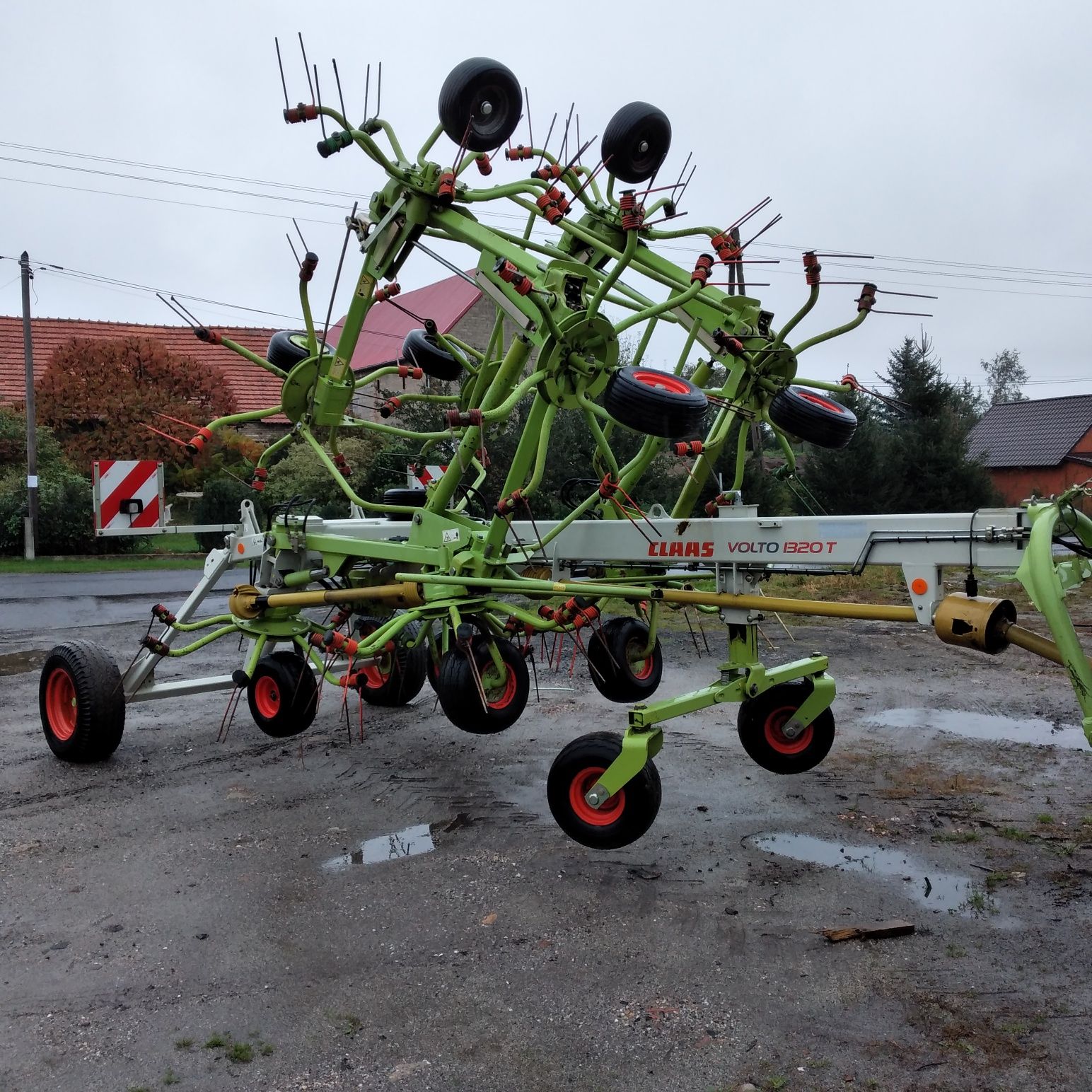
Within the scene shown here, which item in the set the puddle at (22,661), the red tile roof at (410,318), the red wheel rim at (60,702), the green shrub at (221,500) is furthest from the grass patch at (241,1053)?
the red tile roof at (410,318)

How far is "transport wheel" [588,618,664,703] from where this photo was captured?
651cm

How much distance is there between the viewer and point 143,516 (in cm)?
716

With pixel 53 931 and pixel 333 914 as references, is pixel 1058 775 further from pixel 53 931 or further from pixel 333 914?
pixel 53 931

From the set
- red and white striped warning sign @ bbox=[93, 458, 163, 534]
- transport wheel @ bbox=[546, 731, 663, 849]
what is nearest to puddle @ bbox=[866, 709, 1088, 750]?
transport wheel @ bbox=[546, 731, 663, 849]

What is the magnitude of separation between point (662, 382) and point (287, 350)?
347 centimetres

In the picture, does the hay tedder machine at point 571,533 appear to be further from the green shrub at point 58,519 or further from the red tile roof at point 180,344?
the red tile roof at point 180,344

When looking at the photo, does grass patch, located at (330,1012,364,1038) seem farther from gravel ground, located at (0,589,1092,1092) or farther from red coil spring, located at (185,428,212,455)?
red coil spring, located at (185,428,212,455)

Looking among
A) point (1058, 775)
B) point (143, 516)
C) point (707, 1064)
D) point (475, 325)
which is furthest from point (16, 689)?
point (475, 325)

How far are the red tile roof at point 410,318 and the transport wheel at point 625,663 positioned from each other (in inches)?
1002

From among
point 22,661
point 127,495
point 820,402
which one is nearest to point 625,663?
point 820,402

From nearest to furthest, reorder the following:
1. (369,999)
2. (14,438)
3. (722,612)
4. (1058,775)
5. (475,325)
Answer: (369,999) → (722,612) → (1058,775) → (14,438) → (475,325)

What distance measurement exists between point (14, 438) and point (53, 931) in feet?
77.9

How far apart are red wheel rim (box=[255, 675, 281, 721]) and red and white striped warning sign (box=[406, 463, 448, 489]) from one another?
1.70 meters

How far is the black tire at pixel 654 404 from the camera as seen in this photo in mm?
4555
